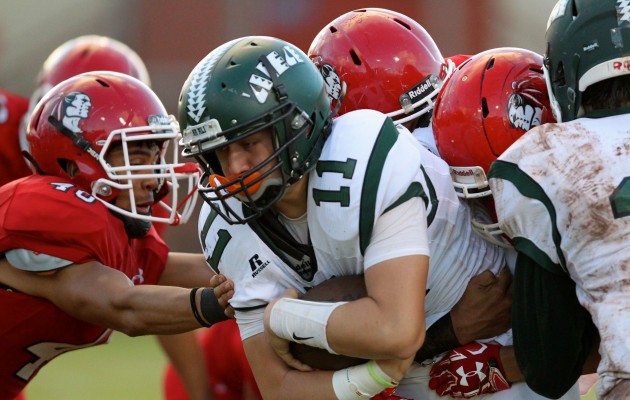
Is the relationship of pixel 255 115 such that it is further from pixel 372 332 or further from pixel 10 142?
pixel 10 142

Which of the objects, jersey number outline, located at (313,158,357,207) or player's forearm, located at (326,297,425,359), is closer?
player's forearm, located at (326,297,425,359)

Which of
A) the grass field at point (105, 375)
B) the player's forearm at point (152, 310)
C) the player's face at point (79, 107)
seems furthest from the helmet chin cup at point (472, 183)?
the grass field at point (105, 375)

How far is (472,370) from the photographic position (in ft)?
8.86

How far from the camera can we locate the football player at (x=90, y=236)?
315 cm

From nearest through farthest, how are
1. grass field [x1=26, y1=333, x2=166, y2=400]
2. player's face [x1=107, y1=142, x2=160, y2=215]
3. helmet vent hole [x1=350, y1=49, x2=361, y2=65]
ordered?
helmet vent hole [x1=350, y1=49, x2=361, y2=65], player's face [x1=107, y1=142, x2=160, y2=215], grass field [x1=26, y1=333, x2=166, y2=400]

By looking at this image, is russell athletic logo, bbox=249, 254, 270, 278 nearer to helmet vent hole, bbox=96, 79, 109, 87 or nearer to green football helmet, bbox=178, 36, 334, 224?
green football helmet, bbox=178, 36, 334, 224

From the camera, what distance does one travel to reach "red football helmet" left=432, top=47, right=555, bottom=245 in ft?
8.74

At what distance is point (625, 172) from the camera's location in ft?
7.09

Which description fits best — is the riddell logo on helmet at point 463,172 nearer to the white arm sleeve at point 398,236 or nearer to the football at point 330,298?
the white arm sleeve at point 398,236

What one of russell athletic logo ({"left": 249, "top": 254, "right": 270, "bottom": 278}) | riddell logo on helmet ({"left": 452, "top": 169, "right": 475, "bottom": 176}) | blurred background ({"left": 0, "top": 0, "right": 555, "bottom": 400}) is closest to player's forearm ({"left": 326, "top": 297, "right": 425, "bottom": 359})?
russell athletic logo ({"left": 249, "top": 254, "right": 270, "bottom": 278})

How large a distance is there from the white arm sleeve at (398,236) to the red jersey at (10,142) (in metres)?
2.66

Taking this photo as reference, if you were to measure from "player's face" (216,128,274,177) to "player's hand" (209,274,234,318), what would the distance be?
36 centimetres

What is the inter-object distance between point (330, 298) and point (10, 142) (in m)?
2.63

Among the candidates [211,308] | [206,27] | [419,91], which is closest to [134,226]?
[211,308]
